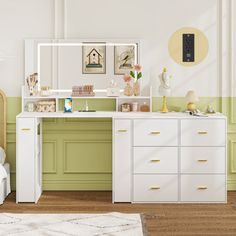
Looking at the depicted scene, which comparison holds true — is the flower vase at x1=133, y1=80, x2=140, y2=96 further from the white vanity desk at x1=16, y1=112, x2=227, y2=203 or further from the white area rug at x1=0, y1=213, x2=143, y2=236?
the white area rug at x1=0, y1=213, x2=143, y2=236

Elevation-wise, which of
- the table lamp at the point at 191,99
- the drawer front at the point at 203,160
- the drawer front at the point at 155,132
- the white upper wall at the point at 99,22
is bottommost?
the drawer front at the point at 203,160

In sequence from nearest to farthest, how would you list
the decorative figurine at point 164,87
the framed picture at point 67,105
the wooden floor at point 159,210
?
the wooden floor at point 159,210 → the framed picture at point 67,105 → the decorative figurine at point 164,87

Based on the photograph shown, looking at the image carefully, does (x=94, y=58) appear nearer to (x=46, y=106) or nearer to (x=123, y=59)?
(x=123, y=59)

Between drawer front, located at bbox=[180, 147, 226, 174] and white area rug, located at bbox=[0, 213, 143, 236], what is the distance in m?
0.81

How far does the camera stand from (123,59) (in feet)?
18.9

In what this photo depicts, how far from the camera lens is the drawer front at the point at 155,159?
5230 mm

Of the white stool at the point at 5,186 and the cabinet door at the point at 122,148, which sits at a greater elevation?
the cabinet door at the point at 122,148

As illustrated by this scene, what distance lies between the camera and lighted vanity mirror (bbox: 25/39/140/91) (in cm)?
573

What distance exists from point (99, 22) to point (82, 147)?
52.7 inches

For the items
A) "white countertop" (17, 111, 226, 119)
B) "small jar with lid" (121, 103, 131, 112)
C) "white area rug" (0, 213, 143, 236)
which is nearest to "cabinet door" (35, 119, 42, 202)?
"white countertop" (17, 111, 226, 119)

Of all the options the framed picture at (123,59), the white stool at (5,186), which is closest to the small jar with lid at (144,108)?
the framed picture at (123,59)

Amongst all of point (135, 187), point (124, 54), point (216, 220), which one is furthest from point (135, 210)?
point (124, 54)

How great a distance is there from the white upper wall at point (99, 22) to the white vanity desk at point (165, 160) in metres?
0.79

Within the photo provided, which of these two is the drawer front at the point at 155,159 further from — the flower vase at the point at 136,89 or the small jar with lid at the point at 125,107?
the flower vase at the point at 136,89
